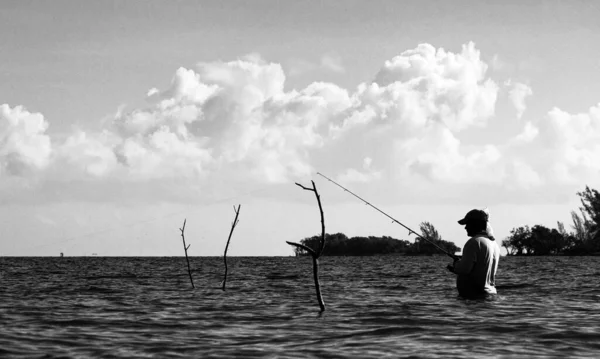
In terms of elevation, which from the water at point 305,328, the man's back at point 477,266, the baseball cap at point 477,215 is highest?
the baseball cap at point 477,215

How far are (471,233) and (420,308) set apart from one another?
3.10 m

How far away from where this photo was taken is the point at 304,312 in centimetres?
1698

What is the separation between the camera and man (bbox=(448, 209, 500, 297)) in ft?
48.9

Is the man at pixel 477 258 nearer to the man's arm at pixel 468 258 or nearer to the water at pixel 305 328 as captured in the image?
the man's arm at pixel 468 258

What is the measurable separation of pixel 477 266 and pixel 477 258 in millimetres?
246

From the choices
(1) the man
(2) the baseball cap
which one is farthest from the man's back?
(2) the baseball cap

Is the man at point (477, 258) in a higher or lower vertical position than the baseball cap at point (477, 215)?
lower

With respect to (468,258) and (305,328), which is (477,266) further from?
(305,328)

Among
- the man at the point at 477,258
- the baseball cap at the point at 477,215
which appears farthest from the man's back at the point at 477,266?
the baseball cap at the point at 477,215

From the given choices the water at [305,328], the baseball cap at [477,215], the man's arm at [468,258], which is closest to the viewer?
the water at [305,328]

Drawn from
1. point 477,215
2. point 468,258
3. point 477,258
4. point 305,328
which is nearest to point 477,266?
point 477,258

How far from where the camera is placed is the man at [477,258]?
14.9m

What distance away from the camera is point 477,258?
49.1 feet

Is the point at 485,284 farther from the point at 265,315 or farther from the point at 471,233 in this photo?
the point at 265,315
